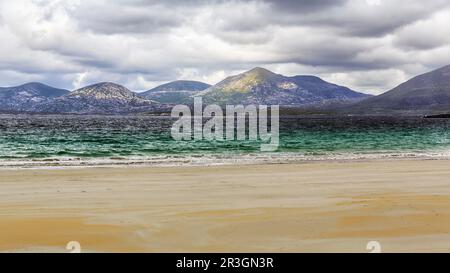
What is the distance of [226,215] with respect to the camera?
1300cm

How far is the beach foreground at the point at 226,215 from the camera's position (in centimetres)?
1002

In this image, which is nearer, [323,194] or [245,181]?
[323,194]

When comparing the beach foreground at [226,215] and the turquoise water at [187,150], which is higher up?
the beach foreground at [226,215]

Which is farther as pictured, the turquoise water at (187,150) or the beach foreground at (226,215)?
the turquoise water at (187,150)

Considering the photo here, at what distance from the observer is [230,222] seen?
12.1m

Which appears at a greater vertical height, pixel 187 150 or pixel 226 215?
pixel 226 215

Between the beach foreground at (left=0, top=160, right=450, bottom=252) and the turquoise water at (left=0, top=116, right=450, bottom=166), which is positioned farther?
the turquoise water at (left=0, top=116, right=450, bottom=166)

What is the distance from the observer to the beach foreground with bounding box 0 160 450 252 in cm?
1002

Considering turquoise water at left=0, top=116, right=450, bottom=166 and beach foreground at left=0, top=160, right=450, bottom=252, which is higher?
beach foreground at left=0, top=160, right=450, bottom=252

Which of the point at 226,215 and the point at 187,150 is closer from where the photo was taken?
the point at 226,215
